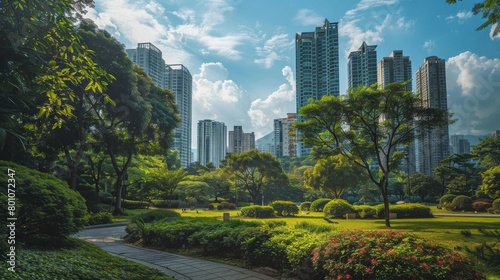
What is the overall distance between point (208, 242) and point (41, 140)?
17.5 metres

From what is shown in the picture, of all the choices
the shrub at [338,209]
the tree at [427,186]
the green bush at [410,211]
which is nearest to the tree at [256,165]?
the shrub at [338,209]

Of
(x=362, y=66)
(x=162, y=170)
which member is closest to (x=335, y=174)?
(x=362, y=66)

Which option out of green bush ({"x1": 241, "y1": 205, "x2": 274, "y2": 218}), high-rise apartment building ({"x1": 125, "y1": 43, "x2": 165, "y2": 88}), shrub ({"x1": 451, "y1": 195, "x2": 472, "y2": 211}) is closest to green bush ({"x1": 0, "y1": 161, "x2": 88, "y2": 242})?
green bush ({"x1": 241, "y1": 205, "x2": 274, "y2": 218})

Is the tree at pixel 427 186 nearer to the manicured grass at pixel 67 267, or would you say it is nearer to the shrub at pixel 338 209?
the shrub at pixel 338 209

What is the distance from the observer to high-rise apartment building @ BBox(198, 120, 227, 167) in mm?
103312

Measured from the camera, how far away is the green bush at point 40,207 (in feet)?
15.3

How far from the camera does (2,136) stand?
2.32 m

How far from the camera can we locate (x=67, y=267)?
155 inches

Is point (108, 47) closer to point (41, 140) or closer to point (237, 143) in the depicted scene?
point (41, 140)

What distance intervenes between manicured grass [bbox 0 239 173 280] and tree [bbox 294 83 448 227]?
1459cm

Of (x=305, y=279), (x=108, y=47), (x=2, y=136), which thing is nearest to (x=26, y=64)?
(x=2, y=136)

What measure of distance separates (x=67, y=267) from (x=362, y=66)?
148 feet

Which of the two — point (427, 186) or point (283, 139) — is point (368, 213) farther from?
point (283, 139)

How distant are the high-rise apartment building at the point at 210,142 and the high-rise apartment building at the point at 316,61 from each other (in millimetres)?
37867
